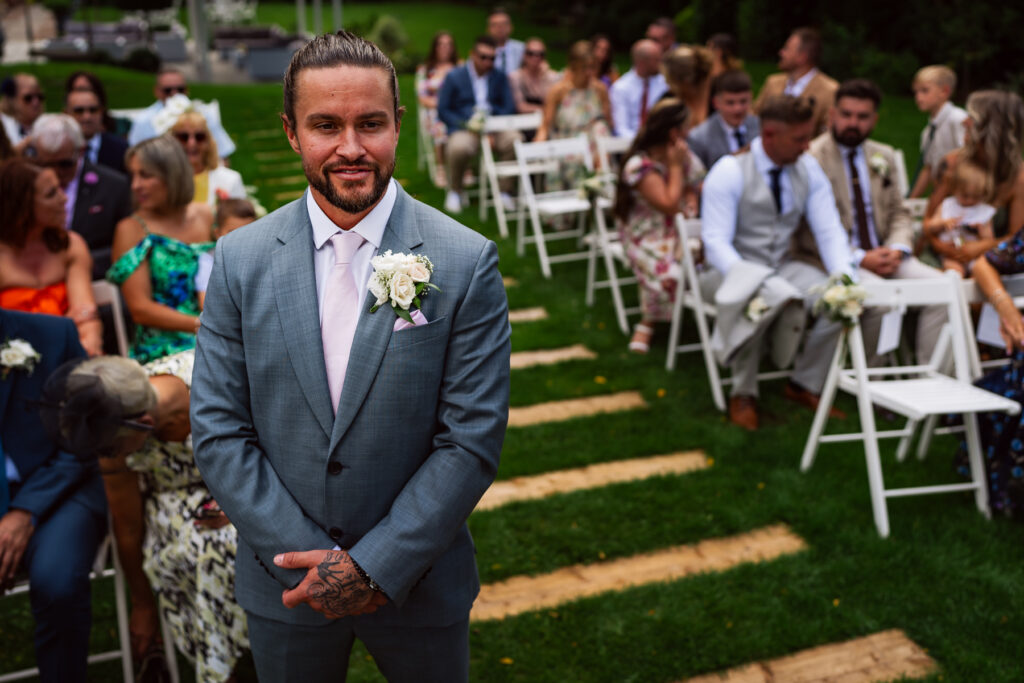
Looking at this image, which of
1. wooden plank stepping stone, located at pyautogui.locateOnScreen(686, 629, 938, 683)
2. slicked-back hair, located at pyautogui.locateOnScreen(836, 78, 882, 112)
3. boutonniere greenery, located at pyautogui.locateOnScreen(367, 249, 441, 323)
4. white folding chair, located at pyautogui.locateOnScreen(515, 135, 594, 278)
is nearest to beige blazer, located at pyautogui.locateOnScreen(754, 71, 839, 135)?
white folding chair, located at pyautogui.locateOnScreen(515, 135, 594, 278)

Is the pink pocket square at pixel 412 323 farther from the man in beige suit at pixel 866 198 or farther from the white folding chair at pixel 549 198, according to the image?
the white folding chair at pixel 549 198

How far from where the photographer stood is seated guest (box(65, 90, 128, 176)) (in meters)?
7.02

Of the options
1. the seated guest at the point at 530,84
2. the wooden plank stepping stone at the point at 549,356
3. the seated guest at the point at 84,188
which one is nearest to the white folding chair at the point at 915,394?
the wooden plank stepping stone at the point at 549,356

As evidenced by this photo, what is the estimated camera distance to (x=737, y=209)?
5879 millimetres

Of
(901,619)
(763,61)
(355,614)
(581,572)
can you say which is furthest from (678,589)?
(763,61)

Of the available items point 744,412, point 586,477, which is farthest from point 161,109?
point 744,412

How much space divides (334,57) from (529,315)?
19.1 ft

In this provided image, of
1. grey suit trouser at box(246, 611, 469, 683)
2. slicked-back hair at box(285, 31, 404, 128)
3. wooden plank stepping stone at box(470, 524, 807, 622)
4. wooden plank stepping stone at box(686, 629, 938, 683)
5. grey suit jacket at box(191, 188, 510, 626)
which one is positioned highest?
slicked-back hair at box(285, 31, 404, 128)

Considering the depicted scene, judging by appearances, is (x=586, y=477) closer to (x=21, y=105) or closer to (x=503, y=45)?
(x=21, y=105)

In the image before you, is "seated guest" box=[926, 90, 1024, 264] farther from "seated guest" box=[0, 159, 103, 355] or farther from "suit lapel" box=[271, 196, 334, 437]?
"seated guest" box=[0, 159, 103, 355]

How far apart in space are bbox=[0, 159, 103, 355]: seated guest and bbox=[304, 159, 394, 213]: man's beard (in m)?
2.73

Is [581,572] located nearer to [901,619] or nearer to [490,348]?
[901,619]

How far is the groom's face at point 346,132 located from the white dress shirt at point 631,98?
27.0 feet

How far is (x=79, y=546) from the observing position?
329 cm
